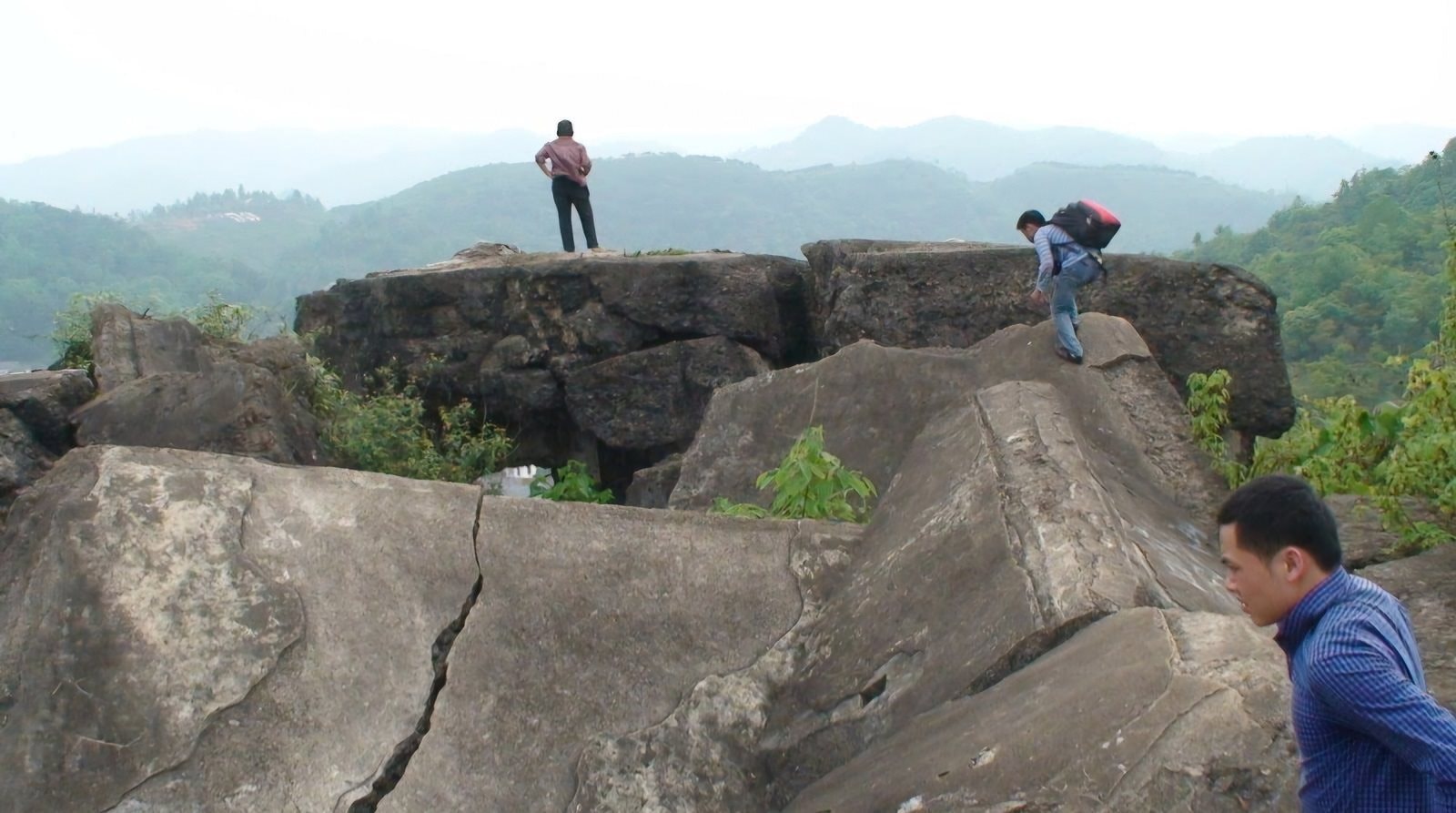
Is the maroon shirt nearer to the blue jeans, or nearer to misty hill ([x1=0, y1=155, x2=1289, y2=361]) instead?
the blue jeans

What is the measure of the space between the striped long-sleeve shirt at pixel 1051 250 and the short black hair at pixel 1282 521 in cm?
354

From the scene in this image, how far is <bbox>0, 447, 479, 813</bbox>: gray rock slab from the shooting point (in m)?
2.74

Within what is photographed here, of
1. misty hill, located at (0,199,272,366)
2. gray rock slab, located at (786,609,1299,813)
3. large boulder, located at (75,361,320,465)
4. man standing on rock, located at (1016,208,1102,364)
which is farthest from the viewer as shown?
misty hill, located at (0,199,272,366)

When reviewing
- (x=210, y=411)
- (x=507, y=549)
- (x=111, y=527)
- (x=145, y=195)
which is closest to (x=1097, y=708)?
(x=507, y=549)

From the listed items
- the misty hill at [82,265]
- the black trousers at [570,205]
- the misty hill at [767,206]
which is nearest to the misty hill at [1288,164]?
the misty hill at [767,206]

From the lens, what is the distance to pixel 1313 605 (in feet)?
5.77

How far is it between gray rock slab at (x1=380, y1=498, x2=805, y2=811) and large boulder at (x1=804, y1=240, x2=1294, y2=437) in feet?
13.2

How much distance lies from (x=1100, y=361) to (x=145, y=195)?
183m

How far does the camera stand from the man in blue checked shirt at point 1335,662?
1.59m

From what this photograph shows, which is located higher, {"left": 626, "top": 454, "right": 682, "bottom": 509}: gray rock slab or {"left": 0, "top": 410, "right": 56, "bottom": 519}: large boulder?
{"left": 0, "top": 410, "right": 56, "bottom": 519}: large boulder

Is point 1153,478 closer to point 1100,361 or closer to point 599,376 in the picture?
point 1100,361

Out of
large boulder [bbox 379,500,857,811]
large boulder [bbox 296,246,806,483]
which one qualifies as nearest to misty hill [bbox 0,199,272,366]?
large boulder [bbox 296,246,806,483]

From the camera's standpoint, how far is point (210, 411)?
220 inches

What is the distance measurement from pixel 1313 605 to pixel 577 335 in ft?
22.9
